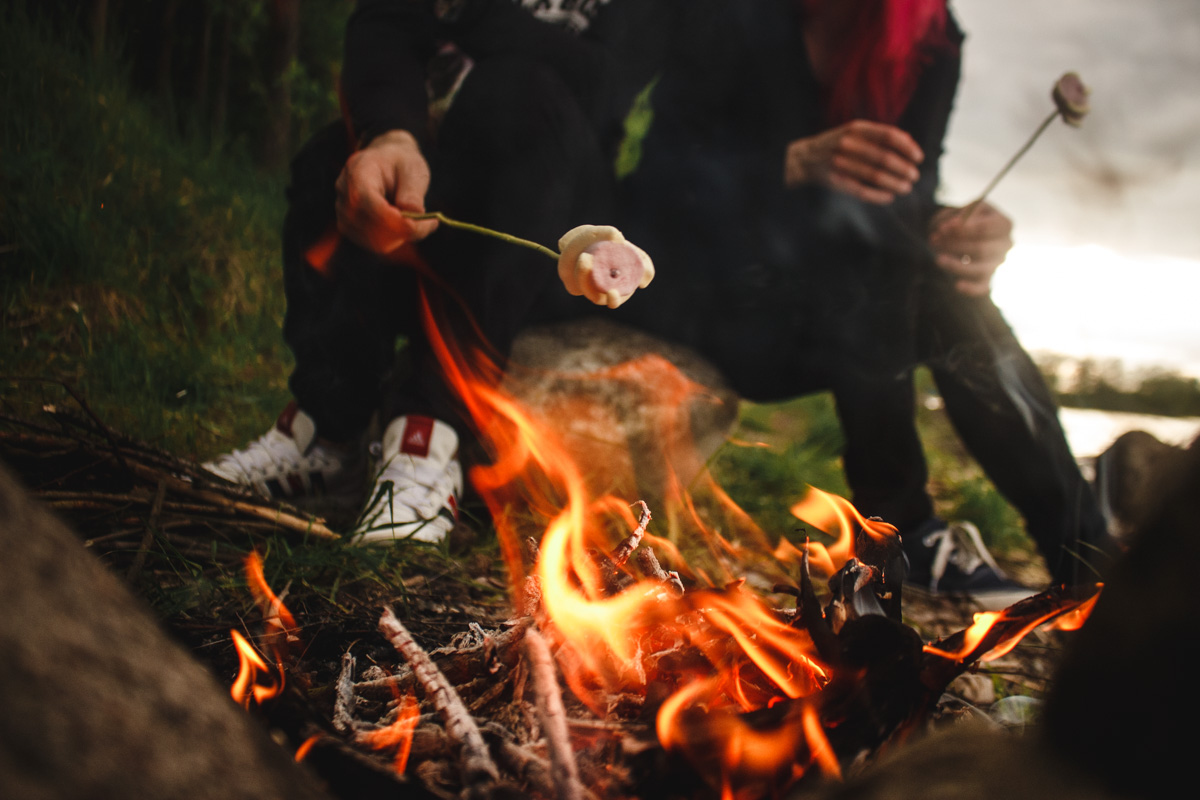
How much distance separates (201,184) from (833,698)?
3.91 m

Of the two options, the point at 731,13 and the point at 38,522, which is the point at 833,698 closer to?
the point at 38,522

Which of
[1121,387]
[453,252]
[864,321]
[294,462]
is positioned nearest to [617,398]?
[453,252]

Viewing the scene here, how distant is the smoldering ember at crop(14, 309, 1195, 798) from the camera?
2.20ft

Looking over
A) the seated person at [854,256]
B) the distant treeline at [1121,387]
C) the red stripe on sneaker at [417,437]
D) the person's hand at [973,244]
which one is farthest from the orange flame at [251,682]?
the distant treeline at [1121,387]

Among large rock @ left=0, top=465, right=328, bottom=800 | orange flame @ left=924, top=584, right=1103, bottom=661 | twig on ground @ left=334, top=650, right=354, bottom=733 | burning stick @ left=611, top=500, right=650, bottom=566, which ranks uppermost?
large rock @ left=0, top=465, right=328, bottom=800

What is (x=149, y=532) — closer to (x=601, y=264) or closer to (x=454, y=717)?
(x=454, y=717)

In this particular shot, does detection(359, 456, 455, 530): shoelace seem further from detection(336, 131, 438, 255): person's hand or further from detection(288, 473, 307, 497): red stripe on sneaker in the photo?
detection(336, 131, 438, 255): person's hand

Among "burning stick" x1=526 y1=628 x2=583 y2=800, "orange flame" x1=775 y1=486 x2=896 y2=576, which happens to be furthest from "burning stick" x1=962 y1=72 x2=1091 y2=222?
"burning stick" x1=526 y1=628 x2=583 y2=800

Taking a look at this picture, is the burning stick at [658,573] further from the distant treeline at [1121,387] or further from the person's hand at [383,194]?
the distant treeline at [1121,387]

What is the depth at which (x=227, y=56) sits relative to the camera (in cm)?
349

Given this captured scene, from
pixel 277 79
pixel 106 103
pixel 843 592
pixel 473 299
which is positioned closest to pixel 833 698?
pixel 843 592

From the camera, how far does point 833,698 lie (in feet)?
2.34

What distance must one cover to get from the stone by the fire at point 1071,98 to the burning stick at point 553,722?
1777 millimetres

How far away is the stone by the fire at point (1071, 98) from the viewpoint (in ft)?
5.01
